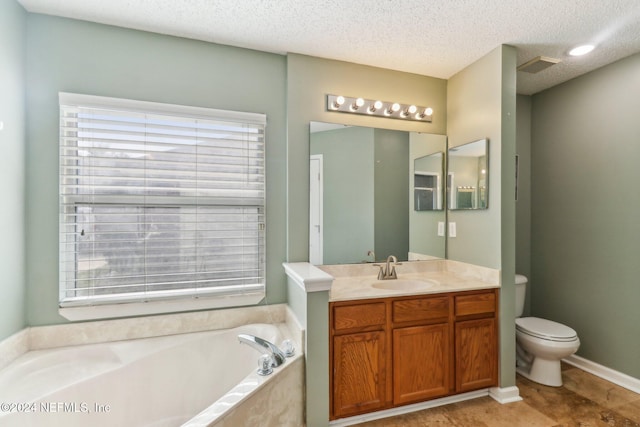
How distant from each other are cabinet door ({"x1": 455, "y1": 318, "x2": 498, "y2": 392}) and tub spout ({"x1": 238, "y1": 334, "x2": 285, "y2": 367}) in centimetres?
123

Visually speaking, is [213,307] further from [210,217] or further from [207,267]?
[210,217]

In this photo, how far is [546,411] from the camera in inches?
77.7

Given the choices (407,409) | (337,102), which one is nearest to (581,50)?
(337,102)

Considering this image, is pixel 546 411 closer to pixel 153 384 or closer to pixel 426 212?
pixel 426 212

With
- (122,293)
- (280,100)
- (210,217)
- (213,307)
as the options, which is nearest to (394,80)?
(280,100)

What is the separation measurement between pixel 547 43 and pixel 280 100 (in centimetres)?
194

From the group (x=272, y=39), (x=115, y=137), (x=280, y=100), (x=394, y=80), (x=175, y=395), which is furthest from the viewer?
(x=394, y=80)

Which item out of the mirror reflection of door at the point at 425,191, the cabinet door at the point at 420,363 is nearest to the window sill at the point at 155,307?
the cabinet door at the point at 420,363

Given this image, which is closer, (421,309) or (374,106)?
(421,309)

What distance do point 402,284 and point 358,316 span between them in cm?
60

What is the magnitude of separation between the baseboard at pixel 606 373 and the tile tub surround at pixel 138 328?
251 centimetres

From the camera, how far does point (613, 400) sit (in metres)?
2.08

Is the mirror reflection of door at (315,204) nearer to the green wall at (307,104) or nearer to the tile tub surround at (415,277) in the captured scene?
the green wall at (307,104)

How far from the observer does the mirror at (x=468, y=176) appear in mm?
2236
